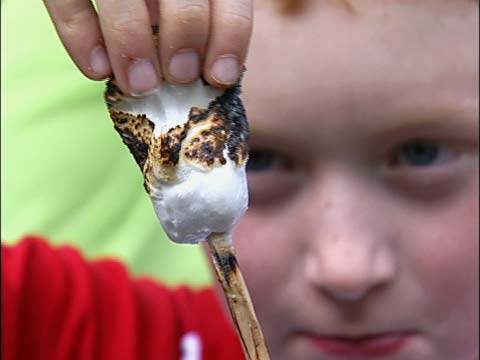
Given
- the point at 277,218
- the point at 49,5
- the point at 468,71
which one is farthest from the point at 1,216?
the point at 49,5

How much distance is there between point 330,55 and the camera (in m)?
0.56

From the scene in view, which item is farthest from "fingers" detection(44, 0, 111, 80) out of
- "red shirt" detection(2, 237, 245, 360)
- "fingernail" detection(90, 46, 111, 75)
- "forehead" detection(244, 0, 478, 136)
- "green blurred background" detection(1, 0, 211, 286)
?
"green blurred background" detection(1, 0, 211, 286)

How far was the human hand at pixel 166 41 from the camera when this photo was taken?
0.98 ft

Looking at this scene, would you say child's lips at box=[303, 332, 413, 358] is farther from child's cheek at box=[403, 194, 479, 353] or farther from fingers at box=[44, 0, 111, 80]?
fingers at box=[44, 0, 111, 80]

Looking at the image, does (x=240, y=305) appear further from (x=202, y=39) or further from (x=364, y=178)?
(x=364, y=178)

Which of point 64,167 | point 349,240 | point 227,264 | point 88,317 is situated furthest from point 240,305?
point 64,167

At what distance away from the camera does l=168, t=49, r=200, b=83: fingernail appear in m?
0.29

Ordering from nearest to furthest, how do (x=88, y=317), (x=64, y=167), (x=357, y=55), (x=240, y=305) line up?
(x=240, y=305), (x=357, y=55), (x=88, y=317), (x=64, y=167)

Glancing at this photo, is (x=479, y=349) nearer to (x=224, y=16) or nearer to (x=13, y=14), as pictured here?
(x=224, y=16)

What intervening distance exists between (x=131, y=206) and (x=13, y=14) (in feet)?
0.79

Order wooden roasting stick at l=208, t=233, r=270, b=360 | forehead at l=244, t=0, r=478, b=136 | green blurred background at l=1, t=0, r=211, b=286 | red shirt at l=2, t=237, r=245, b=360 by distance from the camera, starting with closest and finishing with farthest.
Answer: wooden roasting stick at l=208, t=233, r=270, b=360
forehead at l=244, t=0, r=478, b=136
red shirt at l=2, t=237, r=245, b=360
green blurred background at l=1, t=0, r=211, b=286

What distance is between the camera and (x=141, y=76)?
0.30 meters

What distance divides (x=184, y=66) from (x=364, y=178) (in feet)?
0.97

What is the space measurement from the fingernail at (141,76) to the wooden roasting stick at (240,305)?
0.19 feet
